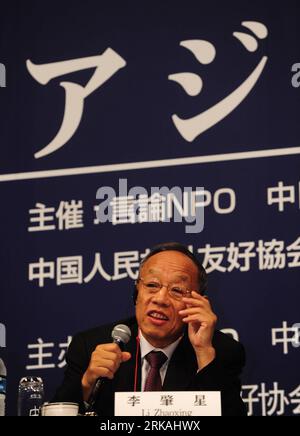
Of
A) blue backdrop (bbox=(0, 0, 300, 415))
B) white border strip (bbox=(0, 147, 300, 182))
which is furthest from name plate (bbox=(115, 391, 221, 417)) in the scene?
white border strip (bbox=(0, 147, 300, 182))

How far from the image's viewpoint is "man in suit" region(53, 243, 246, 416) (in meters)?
3.07

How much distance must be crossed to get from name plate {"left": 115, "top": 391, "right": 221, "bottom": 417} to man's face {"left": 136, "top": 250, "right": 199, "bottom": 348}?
74 centimetres

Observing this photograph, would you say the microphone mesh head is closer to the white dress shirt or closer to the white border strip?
the white dress shirt

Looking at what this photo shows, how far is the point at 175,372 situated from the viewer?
3137 millimetres

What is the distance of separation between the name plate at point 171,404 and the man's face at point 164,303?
0.74 meters

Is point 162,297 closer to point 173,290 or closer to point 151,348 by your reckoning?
point 173,290

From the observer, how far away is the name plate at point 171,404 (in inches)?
95.0

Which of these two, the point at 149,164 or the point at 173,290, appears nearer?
the point at 173,290

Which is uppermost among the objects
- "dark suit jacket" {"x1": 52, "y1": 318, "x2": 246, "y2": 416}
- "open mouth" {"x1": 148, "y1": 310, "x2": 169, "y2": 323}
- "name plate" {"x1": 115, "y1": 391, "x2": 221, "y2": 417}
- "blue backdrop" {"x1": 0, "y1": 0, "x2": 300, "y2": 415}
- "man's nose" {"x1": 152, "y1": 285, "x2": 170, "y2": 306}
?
"blue backdrop" {"x1": 0, "y1": 0, "x2": 300, "y2": 415}

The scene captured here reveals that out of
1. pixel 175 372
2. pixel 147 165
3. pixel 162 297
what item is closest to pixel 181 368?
pixel 175 372

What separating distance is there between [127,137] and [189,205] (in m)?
0.38

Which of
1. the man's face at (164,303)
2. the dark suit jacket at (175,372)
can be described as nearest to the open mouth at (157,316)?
the man's face at (164,303)

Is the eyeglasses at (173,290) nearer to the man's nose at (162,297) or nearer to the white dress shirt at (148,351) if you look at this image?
the man's nose at (162,297)

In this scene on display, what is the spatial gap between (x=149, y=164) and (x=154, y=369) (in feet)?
2.72
